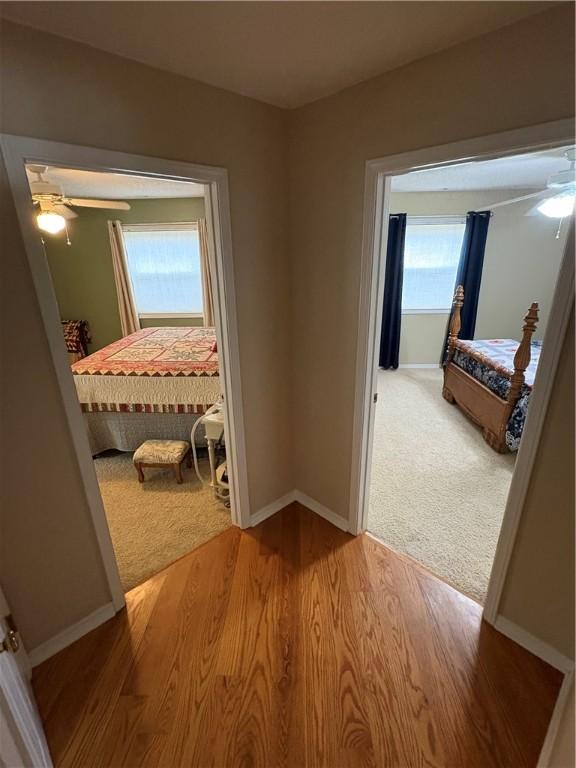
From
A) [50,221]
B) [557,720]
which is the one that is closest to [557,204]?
[557,720]

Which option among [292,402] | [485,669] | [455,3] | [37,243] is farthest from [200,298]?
[485,669]

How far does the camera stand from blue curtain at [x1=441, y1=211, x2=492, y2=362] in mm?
4805

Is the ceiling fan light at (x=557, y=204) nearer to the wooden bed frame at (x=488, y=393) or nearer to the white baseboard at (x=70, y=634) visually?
the wooden bed frame at (x=488, y=393)

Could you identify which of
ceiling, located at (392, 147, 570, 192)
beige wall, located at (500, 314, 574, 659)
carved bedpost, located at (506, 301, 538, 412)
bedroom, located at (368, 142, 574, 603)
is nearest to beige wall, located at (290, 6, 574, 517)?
bedroom, located at (368, 142, 574, 603)

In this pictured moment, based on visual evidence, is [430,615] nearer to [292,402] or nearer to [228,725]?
[228,725]

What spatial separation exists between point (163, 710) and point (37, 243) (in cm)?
178

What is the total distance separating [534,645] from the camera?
5.06ft

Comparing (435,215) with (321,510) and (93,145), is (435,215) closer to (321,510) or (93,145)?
(321,510)

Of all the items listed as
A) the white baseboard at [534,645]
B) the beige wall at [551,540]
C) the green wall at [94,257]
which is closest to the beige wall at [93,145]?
the beige wall at [551,540]

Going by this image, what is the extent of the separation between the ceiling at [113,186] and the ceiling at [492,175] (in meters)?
2.45

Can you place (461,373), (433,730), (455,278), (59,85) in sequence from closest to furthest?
1. (59,85)
2. (433,730)
3. (461,373)
4. (455,278)

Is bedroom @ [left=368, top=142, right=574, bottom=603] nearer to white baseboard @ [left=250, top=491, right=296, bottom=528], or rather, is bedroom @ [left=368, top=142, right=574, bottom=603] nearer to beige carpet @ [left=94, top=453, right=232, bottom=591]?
white baseboard @ [left=250, top=491, right=296, bottom=528]

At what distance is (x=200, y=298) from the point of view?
217 inches

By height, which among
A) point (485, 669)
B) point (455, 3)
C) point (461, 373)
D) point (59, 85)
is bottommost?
point (485, 669)
